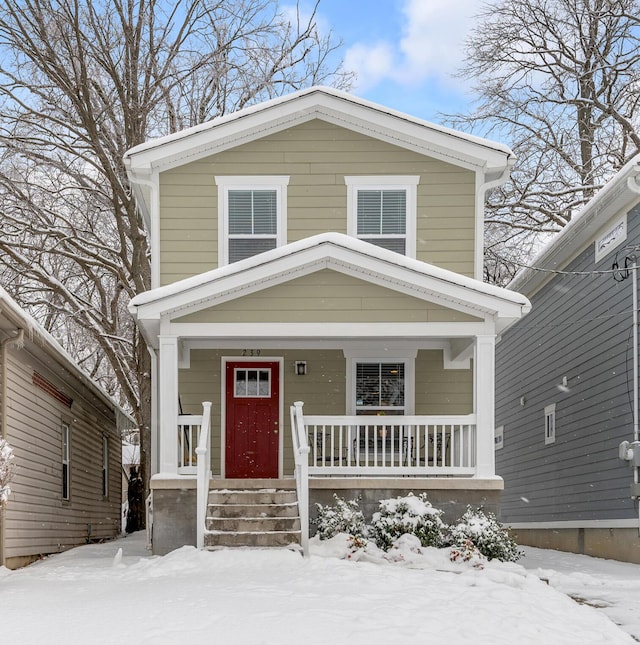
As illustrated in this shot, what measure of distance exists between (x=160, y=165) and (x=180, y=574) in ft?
21.8

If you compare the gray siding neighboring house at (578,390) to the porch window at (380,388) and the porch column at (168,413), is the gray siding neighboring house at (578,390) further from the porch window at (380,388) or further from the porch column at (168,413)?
the porch column at (168,413)

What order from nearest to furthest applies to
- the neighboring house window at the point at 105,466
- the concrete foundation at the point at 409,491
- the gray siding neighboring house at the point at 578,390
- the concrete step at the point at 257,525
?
the concrete step at the point at 257,525 < the concrete foundation at the point at 409,491 < the gray siding neighboring house at the point at 578,390 < the neighboring house window at the point at 105,466

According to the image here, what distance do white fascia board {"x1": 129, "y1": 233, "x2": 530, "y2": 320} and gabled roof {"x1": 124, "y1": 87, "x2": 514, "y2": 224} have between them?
278 centimetres

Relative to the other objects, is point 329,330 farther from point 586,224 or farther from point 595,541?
point 595,541

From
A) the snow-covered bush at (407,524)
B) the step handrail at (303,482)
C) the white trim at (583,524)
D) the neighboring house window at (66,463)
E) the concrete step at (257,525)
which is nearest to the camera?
the step handrail at (303,482)

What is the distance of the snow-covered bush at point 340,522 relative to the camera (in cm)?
1097

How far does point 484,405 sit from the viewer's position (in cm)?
1169

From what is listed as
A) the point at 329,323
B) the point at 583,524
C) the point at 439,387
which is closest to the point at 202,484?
the point at 329,323

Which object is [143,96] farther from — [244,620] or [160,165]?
[244,620]

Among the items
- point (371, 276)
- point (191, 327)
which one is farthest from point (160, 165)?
point (371, 276)

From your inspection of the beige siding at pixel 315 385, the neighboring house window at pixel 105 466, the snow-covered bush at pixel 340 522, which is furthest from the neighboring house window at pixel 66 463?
the snow-covered bush at pixel 340 522

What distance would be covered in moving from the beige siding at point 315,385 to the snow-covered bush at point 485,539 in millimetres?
3168

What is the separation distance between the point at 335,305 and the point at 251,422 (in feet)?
10.4

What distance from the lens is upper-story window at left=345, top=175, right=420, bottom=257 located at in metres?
13.7
